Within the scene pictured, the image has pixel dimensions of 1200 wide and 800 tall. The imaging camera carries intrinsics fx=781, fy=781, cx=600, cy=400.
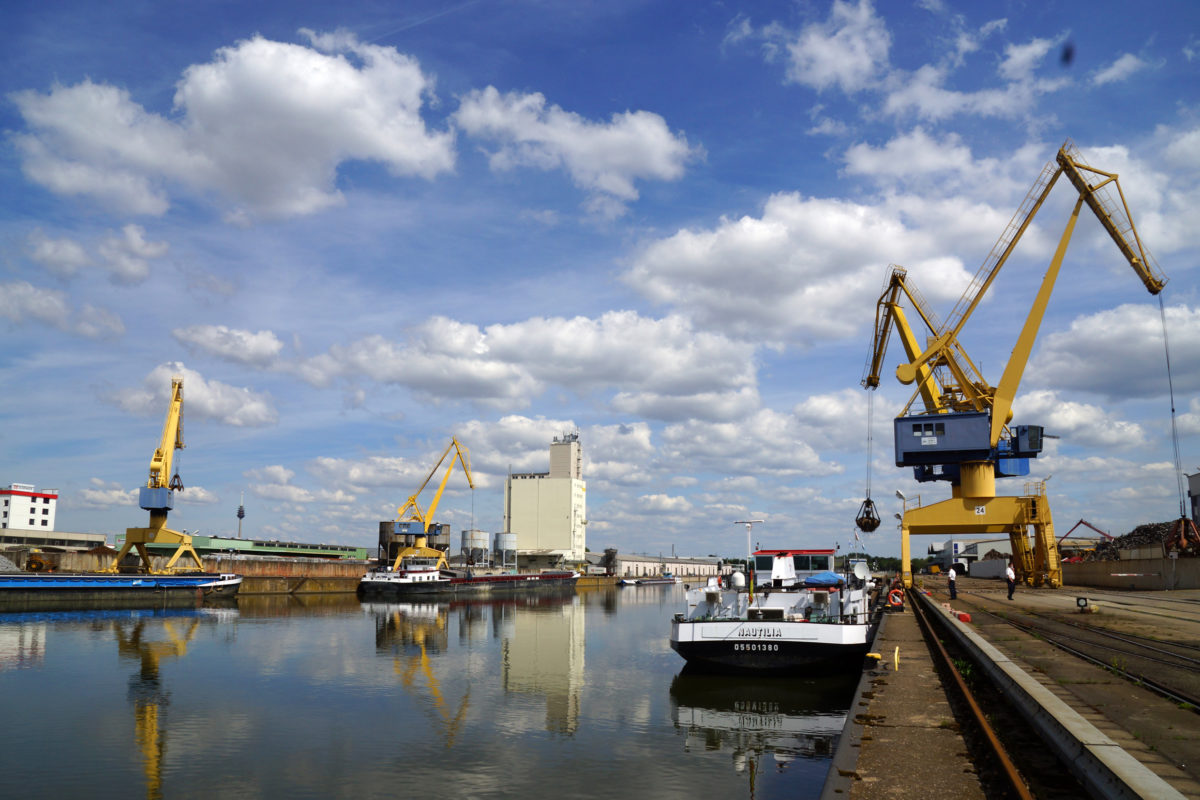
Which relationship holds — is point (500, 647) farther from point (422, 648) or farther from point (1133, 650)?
point (1133, 650)

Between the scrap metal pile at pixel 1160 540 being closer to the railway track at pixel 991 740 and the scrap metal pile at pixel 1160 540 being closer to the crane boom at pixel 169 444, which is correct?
the railway track at pixel 991 740

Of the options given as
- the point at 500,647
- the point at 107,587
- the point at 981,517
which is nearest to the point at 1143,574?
the point at 981,517

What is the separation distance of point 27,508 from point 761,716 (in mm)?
163403

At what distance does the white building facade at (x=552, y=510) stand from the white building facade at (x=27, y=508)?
87.6 m

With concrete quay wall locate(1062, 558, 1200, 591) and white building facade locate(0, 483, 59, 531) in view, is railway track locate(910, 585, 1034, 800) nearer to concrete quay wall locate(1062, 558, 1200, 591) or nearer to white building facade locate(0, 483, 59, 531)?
concrete quay wall locate(1062, 558, 1200, 591)

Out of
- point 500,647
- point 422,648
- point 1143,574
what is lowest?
point 500,647

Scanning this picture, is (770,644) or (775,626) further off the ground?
(775,626)

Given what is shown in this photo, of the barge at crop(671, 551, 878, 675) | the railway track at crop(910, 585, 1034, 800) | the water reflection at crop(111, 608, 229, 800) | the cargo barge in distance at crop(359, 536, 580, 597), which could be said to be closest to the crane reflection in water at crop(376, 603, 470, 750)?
the water reflection at crop(111, 608, 229, 800)

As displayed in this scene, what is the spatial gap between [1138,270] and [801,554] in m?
40.7

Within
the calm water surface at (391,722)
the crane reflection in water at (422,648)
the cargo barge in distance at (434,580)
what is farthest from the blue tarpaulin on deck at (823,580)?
the cargo barge in distance at (434,580)

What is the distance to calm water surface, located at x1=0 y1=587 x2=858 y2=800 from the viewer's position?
1666 centimetres

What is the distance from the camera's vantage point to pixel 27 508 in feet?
470

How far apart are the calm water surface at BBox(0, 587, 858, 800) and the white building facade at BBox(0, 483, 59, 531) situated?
123038mm

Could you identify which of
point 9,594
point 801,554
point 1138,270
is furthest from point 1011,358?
point 9,594
